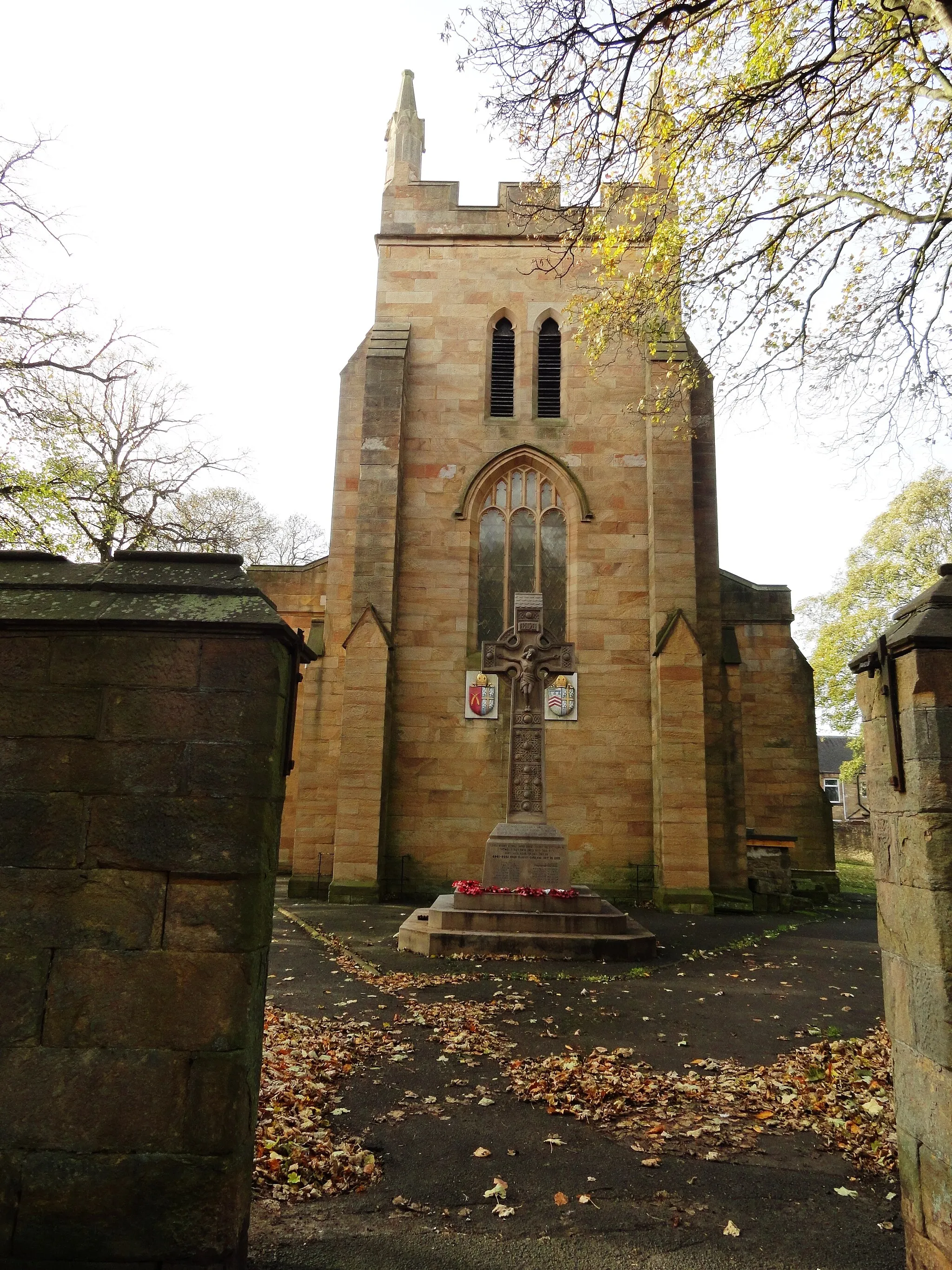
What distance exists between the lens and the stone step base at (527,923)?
927 cm

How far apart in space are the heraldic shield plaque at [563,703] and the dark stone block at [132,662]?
1213 centimetres

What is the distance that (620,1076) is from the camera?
491 cm

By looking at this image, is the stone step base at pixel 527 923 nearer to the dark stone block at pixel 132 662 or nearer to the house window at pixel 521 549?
the house window at pixel 521 549

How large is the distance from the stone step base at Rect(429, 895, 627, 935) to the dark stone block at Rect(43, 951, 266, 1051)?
6.84 meters

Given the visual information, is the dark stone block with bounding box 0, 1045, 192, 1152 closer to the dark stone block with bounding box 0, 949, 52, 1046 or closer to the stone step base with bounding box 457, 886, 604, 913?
the dark stone block with bounding box 0, 949, 52, 1046

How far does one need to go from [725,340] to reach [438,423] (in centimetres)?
841

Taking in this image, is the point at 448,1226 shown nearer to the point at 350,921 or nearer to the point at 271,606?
the point at 271,606

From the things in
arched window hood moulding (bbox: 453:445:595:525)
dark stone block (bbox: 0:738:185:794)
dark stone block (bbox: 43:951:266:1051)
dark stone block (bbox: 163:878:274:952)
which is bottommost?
dark stone block (bbox: 43:951:266:1051)

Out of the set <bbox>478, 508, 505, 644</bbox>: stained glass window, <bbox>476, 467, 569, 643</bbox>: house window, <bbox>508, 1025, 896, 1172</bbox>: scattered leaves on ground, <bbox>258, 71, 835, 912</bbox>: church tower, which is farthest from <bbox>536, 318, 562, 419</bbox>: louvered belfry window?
<bbox>508, 1025, 896, 1172</bbox>: scattered leaves on ground

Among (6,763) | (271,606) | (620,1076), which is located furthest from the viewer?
(620,1076)

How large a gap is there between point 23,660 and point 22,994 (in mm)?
1160

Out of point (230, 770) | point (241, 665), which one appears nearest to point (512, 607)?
point (241, 665)

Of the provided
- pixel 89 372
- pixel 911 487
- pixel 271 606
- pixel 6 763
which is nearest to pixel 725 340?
pixel 271 606

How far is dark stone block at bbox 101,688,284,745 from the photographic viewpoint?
2850mm
